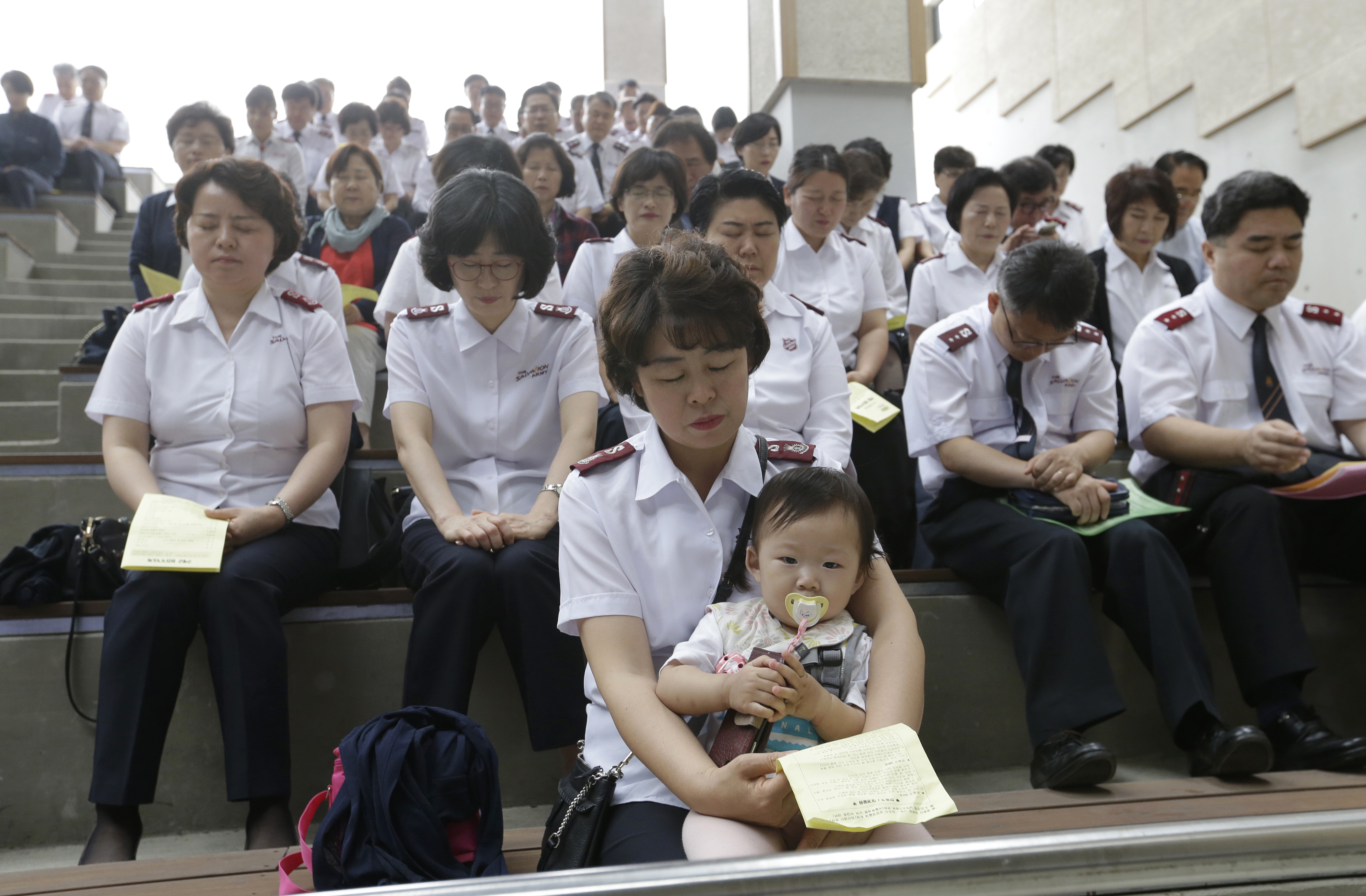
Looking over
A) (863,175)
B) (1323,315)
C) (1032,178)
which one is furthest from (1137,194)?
(1323,315)

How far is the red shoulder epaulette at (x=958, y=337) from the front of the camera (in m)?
2.42

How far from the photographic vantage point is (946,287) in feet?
11.9

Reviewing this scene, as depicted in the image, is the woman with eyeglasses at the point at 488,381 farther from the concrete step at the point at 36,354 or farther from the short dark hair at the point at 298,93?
the short dark hair at the point at 298,93

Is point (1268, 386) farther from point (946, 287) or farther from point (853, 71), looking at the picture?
point (853, 71)

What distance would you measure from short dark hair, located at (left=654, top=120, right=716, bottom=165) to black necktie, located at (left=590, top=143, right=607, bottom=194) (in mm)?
2104

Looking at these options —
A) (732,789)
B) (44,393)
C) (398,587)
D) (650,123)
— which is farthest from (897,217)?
(732,789)

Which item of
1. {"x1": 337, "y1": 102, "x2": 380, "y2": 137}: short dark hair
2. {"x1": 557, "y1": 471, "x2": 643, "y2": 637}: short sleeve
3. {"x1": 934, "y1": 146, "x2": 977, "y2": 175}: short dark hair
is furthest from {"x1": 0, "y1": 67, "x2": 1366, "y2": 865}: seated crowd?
{"x1": 337, "y1": 102, "x2": 380, "y2": 137}: short dark hair

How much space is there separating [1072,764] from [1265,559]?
2.45 ft

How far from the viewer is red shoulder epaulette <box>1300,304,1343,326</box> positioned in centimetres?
258

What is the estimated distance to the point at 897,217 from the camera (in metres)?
4.98

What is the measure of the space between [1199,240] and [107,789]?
15.7 feet

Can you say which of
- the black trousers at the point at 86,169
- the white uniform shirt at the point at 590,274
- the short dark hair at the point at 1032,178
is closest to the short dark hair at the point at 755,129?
the short dark hair at the point at 1032,178

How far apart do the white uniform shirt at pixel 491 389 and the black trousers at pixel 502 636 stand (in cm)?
35

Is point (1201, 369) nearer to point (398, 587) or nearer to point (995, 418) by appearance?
point (995, 418)
